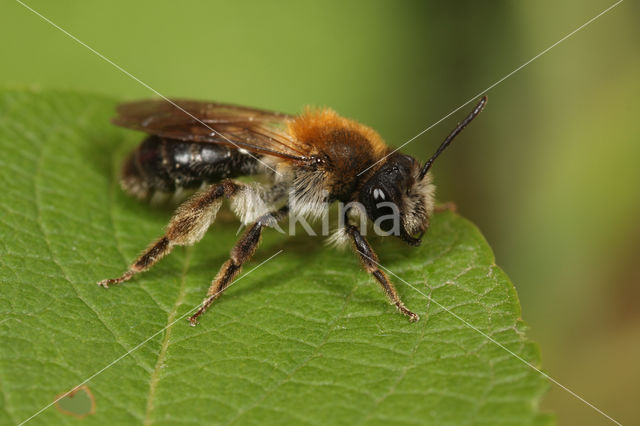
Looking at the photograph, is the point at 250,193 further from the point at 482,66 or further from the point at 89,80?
the point at 482,66

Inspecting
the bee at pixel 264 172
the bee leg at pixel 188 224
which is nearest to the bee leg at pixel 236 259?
the bee at pixel 264 172

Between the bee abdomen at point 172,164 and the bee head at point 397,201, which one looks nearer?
the bee head at point 397,201

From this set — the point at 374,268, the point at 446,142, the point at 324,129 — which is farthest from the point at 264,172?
the point at 446,142

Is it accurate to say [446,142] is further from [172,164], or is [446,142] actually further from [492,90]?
[492,90]

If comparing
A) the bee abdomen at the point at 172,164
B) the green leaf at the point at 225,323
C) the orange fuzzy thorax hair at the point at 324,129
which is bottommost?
the green leaf at the point at 225,323

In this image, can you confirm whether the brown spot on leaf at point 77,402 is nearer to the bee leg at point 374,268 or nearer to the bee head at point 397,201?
the bee leg at point 374,268

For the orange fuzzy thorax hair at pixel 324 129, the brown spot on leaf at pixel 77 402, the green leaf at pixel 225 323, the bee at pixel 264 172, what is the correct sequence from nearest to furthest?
the brown spot on leaf at pixel 77 402
the green leaf at pixel 225 323
the bee at pixel 264 172
the orange fuzzy thorax hair at pixel 324 129
